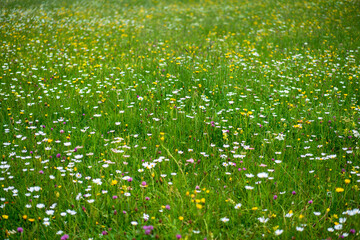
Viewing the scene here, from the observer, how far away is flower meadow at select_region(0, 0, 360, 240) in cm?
244

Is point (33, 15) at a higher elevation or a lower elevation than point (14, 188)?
higher

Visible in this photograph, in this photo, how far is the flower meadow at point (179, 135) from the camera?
8.01 feet

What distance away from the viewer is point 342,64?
6.55m

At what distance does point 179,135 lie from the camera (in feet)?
12.5

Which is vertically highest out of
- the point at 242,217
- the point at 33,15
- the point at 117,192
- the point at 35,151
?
the point at 33,15

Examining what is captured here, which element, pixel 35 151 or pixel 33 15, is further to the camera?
pixel 33 15

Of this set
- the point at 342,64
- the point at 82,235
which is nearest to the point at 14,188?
the point at 82,235

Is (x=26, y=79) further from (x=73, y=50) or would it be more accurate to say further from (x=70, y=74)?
(x=73, y=50)

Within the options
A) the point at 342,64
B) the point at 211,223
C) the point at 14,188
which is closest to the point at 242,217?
the point at 211,223

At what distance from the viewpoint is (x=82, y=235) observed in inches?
90.4

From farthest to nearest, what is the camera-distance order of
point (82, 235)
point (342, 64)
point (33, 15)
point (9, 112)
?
point (33, 15) < point (342, 64) < point (9, 112) < point (82, 235)

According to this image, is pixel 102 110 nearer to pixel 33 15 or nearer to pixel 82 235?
pixel 82 235

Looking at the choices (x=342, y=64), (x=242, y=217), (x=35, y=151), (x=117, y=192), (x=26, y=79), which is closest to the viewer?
(x=242, y=217)

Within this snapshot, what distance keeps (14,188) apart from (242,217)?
2170mm
